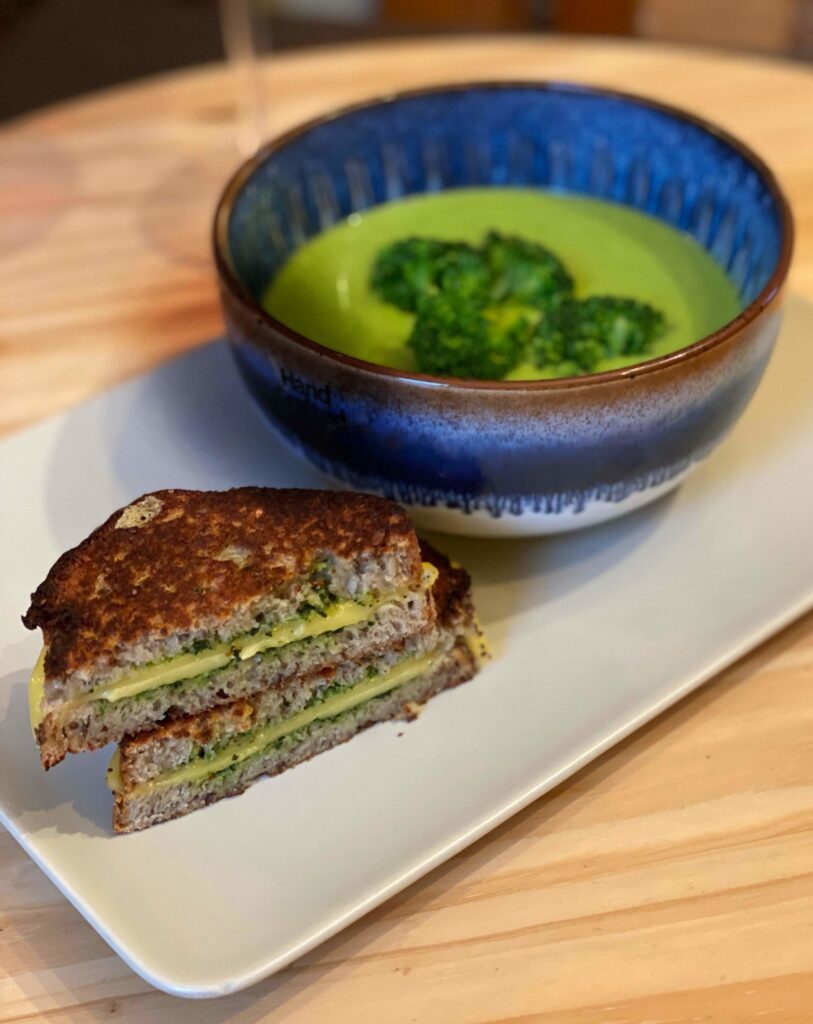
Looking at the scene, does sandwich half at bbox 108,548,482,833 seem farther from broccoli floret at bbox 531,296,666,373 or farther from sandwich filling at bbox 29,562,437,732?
broccoli floret at bbox 531,296,666,373

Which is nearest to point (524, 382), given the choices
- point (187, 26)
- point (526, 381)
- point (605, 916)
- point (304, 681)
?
point (526, 381)

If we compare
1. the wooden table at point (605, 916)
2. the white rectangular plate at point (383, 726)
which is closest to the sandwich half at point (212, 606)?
the white rectangular plate at point (383, 726)

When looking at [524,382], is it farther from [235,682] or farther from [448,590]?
[235,682]

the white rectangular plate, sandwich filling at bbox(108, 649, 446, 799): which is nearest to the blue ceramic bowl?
the white rectangular plate

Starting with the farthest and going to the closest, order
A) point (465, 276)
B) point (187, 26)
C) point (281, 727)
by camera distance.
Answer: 1. point (187, 26)
2. point (465, 276)
3. point (281, 727)

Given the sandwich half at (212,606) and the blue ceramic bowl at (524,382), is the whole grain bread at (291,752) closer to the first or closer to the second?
the sandwich half at (212,606)

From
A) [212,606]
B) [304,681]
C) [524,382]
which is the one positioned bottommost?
[304,681]

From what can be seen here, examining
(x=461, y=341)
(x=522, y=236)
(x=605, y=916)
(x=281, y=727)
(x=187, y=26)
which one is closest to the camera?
(x=605, y=916)
